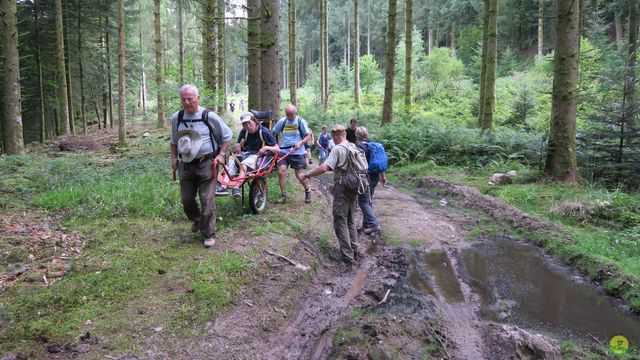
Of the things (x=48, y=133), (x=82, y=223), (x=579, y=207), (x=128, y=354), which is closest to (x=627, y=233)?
(x=579, y=207)

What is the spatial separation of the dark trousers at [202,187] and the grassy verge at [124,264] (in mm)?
360

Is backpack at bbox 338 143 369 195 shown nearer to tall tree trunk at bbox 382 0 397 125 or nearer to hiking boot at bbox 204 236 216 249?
hiking boot at bbox 204 236 216 249

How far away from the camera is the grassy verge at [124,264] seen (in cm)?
418

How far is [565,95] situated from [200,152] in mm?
9737

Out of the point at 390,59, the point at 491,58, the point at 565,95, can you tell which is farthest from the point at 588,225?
the point at 390,59

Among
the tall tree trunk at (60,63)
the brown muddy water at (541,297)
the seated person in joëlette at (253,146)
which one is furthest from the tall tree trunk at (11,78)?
the brown muddy water at (541,297)

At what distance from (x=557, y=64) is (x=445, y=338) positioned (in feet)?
31.2

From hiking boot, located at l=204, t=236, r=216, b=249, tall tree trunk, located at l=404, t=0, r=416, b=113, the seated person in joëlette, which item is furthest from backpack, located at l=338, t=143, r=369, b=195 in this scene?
tall tree trunk, located at l=404, t=0, r=416, b=113

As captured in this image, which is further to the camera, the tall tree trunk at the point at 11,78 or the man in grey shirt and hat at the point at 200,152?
the tall tree trunk at the point at 11,78

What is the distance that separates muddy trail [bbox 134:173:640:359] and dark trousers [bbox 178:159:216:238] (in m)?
1.16

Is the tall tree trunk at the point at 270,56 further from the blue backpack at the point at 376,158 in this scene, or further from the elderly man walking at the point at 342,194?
the elderly man walking at the point at 342,194

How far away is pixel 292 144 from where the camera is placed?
9672mm

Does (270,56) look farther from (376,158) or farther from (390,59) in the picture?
(390,59)

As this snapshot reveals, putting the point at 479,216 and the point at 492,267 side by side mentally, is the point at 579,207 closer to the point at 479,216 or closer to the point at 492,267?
the point at 479,216
